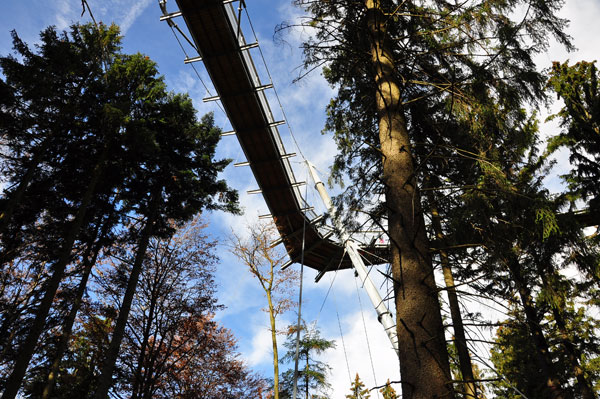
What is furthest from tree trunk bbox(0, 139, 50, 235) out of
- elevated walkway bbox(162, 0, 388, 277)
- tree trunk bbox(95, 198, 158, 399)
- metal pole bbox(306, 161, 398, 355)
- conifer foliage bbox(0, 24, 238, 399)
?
metal pole bbox(306, 161, 398, 355)

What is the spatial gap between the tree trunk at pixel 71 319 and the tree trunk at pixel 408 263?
29.2ft

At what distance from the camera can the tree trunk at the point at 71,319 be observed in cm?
847

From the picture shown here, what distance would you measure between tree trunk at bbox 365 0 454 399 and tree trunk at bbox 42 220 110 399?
8897 millimetres

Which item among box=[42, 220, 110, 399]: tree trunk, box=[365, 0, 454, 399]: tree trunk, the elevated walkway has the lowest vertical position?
box=[365, 0, 454, 399]: tree trunk

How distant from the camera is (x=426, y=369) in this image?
7.65 ft

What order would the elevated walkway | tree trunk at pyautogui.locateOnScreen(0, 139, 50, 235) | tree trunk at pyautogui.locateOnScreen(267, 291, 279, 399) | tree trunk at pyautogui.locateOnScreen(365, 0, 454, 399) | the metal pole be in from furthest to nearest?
tree trunk at pyautogui.locateOnScreen(267, 291, 279, 399) < the metal pole < the elevated walkway < tree trunk at pyautogui.locateOnScreen(0, 139, 50, 235) < tree trunk at pyautogui.locateOnScreen(365, 0, 454, 399)

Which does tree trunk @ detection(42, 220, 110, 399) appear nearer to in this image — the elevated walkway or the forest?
the forest

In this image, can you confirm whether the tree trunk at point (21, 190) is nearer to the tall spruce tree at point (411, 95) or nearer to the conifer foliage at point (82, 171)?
the conifer foliage at point (82, 171)

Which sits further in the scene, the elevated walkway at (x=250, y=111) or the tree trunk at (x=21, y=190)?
the elevated walkway at (x=250, y=111)

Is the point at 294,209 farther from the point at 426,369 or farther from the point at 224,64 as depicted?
the point at 426,369

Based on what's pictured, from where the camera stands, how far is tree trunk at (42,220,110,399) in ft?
27.8

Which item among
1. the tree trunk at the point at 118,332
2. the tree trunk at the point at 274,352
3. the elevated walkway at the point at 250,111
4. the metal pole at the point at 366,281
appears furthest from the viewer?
the tree trunk at the point at 274,352

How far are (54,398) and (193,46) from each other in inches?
398

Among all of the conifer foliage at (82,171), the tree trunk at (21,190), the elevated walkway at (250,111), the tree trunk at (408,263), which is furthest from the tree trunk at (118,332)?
the tree trunk at (408,263)
